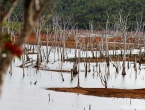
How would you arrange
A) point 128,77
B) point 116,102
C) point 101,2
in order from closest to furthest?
point 116,102, point 128,77, point 101,2

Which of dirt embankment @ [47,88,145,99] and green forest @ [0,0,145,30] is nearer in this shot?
dirt embankment @ [47,88,145,99]

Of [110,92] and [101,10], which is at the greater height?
[101,10]

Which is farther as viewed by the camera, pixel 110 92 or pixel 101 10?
pixel 101 10

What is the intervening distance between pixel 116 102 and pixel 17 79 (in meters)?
9.44

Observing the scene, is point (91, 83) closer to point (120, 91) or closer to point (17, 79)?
point (120, 91)

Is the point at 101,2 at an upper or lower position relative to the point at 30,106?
upper

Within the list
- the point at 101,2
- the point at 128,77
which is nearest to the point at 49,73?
the point at 128,77

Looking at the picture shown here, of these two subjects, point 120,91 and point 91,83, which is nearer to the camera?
point 120,91

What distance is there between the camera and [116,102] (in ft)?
58.5

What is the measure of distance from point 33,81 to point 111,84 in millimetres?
5520

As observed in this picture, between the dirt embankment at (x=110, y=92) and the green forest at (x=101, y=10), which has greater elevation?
the green forest at (x=101, y=10)

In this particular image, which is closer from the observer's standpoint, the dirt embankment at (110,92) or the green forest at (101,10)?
the dirt embankment at (110,92)

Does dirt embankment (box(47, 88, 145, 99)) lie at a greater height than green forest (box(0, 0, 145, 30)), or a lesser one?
lesser

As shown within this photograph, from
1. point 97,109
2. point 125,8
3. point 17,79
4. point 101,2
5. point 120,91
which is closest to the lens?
point 97,109
